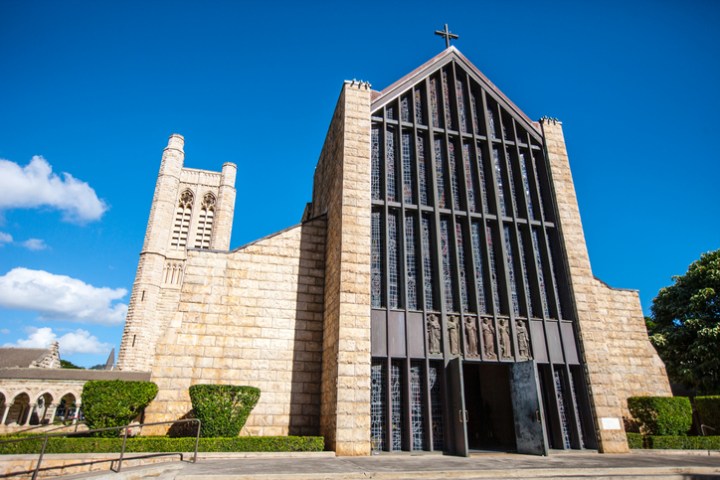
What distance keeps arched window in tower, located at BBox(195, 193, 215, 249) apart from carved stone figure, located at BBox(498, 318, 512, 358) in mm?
49870

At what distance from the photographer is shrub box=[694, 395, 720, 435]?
686 inches

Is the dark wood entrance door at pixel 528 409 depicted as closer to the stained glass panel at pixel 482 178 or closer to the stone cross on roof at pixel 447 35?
the stained glass panel at pixel 482 178

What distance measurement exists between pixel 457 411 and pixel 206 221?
53.3 metres

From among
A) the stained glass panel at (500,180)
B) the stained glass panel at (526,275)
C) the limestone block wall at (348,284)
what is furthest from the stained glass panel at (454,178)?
the limestone block wall at (348,284)

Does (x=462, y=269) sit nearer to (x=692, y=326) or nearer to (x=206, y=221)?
(x=692, y=326)

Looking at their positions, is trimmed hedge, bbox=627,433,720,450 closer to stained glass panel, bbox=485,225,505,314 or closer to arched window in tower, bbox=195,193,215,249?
stained glass panel, bbox=485,225,505,314

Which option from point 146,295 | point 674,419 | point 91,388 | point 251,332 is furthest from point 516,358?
point 146,295

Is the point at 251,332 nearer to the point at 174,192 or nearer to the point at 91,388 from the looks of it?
the point at 91,388

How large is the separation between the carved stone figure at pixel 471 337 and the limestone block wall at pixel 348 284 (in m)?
3.81

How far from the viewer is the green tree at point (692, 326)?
79.1 feet

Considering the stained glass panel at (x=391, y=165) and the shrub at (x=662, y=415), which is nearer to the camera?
the shrub at (x=662, y=415)

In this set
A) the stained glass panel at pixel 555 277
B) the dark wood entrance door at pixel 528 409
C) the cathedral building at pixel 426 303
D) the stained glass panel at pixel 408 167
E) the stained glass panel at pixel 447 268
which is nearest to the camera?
the dark wood entrance door at pixel 528 409

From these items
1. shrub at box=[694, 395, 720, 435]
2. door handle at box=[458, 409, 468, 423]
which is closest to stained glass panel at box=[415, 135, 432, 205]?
door handle at box=[458, 409, 468, 423]

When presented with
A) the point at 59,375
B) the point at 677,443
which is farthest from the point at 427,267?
the point at 59,375
